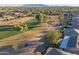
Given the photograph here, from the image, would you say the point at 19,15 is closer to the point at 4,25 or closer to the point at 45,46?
the point at 4,25

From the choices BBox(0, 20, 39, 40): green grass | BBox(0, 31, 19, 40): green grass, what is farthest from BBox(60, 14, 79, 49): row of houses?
BBox(0, 31, 19, 40): green grass

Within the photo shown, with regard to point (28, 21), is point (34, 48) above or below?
below

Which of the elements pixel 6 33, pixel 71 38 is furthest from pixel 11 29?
A: pixel 71 38

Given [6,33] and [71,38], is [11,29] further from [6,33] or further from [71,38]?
[71,38]

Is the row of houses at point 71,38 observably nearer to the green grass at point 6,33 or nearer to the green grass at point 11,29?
the green grass at point 11,29

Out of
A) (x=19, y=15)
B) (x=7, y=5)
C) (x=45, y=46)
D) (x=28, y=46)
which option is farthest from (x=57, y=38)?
(x=7, y=5)

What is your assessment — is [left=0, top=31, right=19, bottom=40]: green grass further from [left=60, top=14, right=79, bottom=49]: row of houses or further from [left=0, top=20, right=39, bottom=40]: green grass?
[left=60, top=14, right=79, bottom=49]: row of houses

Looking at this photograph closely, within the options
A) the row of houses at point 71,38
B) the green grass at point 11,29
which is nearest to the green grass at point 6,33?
the green grass at point 11,29
